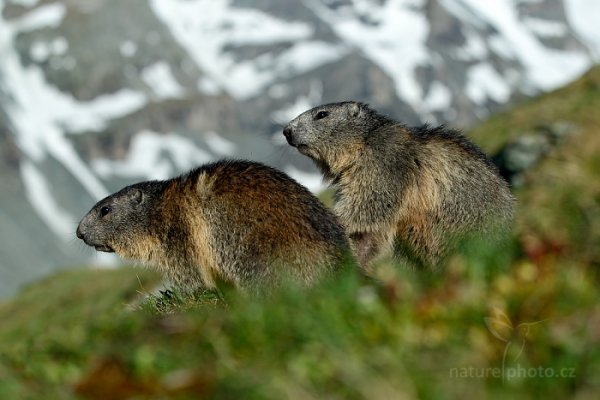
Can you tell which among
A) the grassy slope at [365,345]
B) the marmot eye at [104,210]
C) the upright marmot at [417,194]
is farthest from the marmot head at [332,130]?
the grassy slope at [365,345]

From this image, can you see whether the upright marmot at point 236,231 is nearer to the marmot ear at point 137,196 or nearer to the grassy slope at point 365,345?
the marmot ear at point 137,196

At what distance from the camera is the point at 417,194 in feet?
35.6

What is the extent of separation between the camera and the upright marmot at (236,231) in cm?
948

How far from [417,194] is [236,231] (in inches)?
95.6

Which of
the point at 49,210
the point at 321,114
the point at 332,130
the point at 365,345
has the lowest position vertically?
the point at 49,210

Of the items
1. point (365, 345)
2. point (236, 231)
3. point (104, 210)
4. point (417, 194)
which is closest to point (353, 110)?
point (417, 194)

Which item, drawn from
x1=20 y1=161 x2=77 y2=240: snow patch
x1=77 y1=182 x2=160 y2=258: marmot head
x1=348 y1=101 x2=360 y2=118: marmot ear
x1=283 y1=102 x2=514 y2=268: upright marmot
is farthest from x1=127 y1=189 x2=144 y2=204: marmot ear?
x1=20 y1=161 x2=77 y2=240: snow patch

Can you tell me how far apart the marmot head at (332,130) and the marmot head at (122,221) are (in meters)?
2.23

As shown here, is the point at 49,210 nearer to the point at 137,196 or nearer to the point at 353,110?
the point at 137,196

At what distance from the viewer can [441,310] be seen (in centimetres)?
484

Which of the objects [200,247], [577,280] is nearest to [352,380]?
[577,280]

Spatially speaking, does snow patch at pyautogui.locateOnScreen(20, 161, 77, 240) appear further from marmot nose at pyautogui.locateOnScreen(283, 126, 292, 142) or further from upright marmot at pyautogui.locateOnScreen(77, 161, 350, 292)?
upright marmot at pyautogui.locateOnScreen(77, 161, 350, 292)

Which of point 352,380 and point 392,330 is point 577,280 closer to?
point 392,330

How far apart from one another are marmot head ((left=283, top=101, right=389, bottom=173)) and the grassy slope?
5749 millimetres
